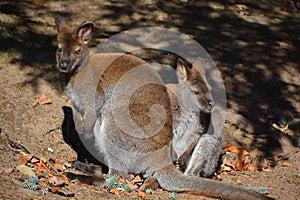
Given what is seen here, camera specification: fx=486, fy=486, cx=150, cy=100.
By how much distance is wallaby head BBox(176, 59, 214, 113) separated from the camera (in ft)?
19.8

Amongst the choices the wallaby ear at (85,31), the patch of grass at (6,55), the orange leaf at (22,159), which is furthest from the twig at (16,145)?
the patch of grass at (6,55)

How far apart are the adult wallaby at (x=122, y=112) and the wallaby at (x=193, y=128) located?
1.14 ft

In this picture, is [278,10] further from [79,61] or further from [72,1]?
[79,61]

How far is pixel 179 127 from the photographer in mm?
5844

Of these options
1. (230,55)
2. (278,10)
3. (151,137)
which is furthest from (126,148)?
(278,10)

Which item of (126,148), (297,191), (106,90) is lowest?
(297,191)

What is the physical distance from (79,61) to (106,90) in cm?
51

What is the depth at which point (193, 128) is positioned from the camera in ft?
19.6

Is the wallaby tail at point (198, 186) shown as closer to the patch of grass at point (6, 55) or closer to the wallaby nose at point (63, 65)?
the wallaby nose at point (63, 65)

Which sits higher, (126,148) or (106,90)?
(106,90)

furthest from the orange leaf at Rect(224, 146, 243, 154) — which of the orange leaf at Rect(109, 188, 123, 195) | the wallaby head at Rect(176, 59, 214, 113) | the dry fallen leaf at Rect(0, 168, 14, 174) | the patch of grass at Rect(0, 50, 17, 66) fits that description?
the patch of grass at Rect(0, 50, 17, 66)

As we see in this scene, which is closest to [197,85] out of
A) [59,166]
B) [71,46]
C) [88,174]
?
[71,46]

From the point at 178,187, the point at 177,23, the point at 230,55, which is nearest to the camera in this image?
the point at 178,187

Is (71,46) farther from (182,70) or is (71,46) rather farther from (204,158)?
(204,158)
